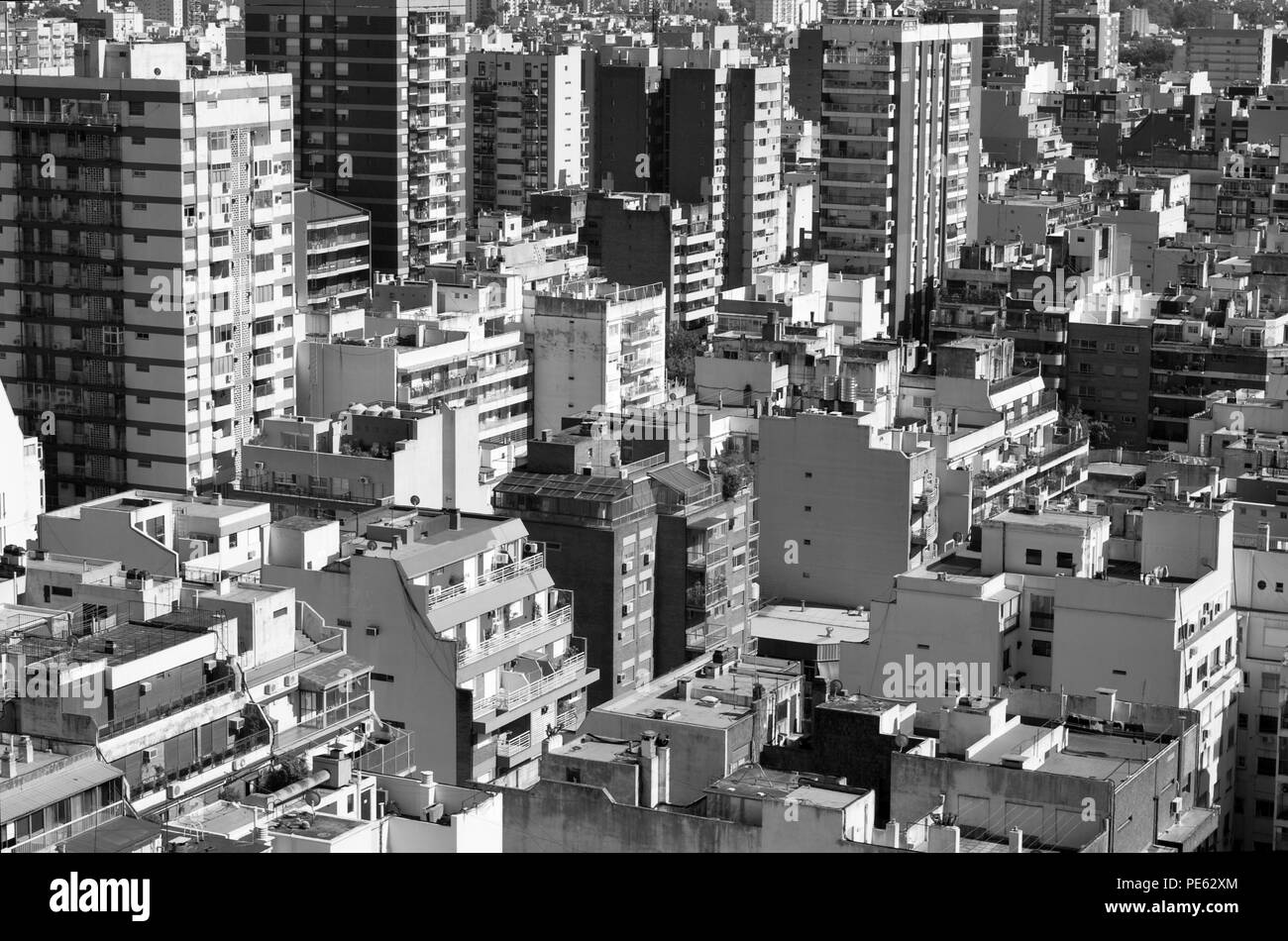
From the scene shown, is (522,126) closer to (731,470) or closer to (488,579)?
(731,470)

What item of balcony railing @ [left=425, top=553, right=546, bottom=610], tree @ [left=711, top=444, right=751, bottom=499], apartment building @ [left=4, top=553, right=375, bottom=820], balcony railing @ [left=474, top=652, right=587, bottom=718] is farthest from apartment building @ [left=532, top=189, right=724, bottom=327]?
apartment building @ [left=4, top=553, right=375, bottom=820]

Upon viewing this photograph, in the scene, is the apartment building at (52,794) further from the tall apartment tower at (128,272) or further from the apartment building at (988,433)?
the apartment building at (988,433)

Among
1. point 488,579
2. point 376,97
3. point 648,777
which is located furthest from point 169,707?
point 376,97

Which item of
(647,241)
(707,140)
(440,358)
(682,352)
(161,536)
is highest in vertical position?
(707,140)

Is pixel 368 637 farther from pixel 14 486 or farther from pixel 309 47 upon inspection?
pixel 309 47

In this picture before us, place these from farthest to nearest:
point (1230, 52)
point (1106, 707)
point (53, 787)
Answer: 1. point (1230, 52)
2. point (1106, 707)
3. point (53, 787)

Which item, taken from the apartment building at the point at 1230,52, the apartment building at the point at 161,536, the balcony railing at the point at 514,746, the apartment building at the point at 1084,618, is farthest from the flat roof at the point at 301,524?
the apartment building at the point at 1230,52

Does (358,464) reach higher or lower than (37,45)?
lower
